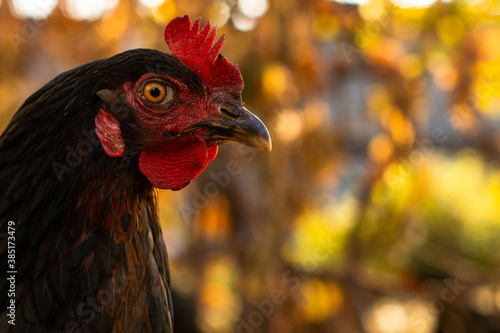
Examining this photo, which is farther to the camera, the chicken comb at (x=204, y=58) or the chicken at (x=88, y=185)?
the chicken comb at (x=204, y=58)

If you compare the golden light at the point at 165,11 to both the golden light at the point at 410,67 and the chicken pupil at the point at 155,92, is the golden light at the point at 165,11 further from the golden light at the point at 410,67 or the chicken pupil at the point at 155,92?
the chicken pupil at the point at 155,92

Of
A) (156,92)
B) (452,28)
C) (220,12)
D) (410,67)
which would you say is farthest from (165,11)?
(156,92)

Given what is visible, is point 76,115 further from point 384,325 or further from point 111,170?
point 384,325

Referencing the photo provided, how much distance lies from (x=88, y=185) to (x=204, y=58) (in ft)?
1.89

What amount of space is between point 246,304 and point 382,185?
1706mm

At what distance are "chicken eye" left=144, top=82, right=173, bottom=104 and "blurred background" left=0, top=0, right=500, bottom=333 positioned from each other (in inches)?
95.5

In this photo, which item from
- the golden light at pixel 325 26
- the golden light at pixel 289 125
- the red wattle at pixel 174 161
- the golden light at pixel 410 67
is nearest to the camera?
the red wattle at pixel 174 161

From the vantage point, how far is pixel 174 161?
166cm

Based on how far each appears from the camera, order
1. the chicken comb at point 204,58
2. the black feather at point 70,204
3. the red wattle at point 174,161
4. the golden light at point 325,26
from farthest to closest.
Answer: the golden light at point 325,26 < the chicken comb at point 204,58 < the red wattle at point 174,161 < the black feather at point 70,204

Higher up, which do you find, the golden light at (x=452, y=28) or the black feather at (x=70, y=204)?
the golden light at (x=452, y=28)

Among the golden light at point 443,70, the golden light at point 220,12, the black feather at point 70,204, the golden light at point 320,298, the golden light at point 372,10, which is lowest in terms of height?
the golden light at point 320,298

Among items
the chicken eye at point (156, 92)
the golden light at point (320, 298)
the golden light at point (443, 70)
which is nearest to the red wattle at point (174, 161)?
the chicken eye at point (156, 92)

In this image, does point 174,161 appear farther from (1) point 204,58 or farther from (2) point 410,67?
(2) point 410,67

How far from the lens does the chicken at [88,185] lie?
148cm
